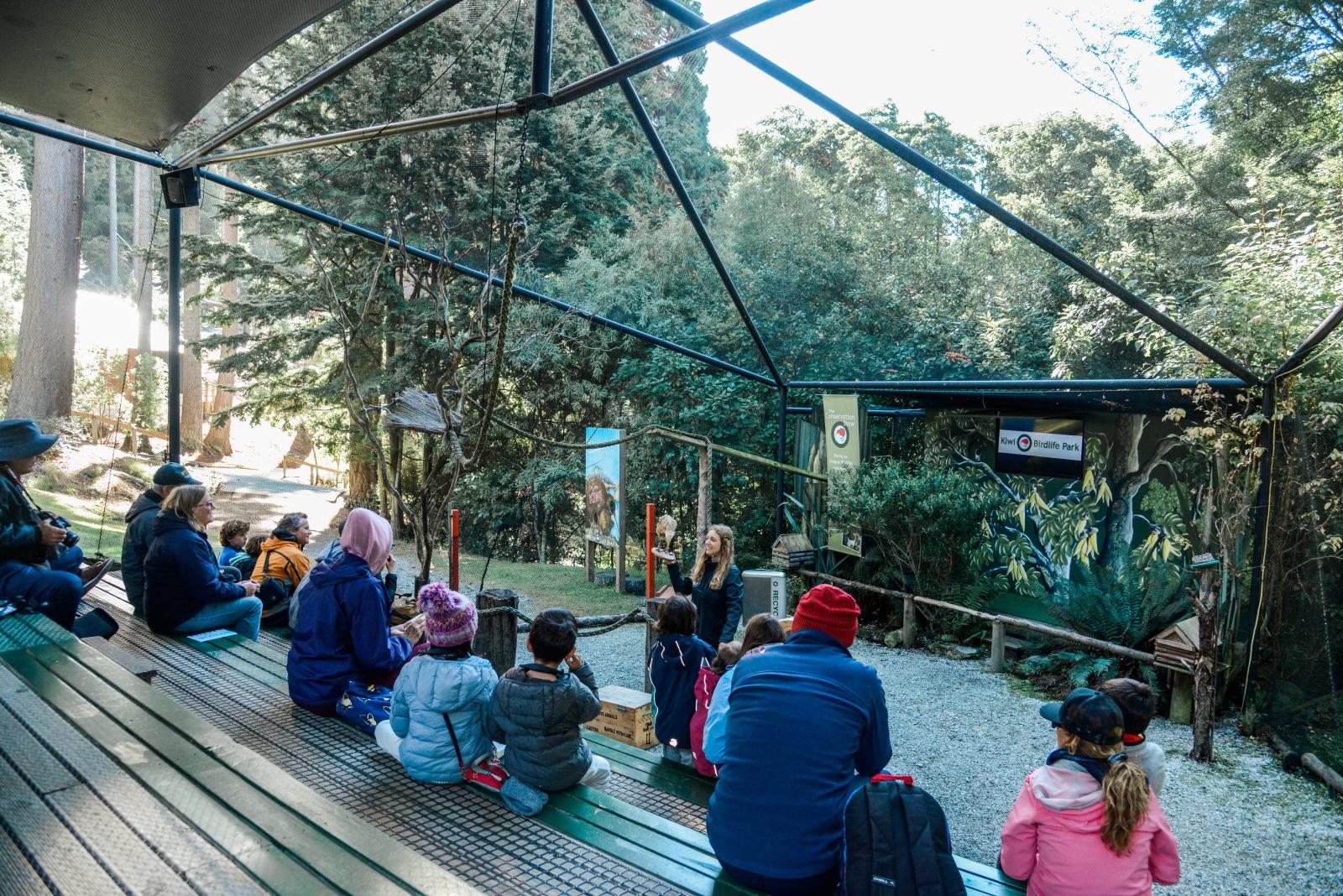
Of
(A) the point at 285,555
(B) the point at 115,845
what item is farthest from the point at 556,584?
(B) the point at 115,845

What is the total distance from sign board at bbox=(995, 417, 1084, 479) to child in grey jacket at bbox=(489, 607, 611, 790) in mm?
6844

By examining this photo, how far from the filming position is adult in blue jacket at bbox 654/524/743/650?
575cm

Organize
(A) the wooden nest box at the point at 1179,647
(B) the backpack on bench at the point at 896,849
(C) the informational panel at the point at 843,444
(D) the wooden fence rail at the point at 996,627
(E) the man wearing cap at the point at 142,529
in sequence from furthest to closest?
(C) the informational panel at the point at 843,444
(D) the wooden fence rail at the point at 996,627
(A) the wooden nest box at the point at 1179,647
(E) the man wearing cap at the point at 142,529
(B) the backpack on bench at the point at 896,849

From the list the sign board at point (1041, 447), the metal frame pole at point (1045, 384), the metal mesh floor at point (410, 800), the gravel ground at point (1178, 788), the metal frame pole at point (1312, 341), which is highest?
the metal frame pole at point (1312, 341)

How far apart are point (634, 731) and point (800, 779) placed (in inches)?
102

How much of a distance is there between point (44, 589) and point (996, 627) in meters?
7.12

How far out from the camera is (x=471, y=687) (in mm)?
3170

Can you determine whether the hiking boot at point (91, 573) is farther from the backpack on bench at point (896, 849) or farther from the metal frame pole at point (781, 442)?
the metal frame pole at point (781, 442)

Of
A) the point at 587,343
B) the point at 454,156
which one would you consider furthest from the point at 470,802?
the point at 454,156

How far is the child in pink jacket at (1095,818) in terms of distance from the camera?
101 inches

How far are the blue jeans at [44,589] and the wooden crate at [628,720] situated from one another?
2.83 metres

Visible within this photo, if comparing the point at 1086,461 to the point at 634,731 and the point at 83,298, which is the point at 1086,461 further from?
the point at 83,298

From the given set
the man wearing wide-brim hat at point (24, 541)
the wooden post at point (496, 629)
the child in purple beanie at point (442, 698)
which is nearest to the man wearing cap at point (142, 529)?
the man wearing wide-brim hat at point (24, 541)

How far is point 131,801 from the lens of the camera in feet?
7.55
